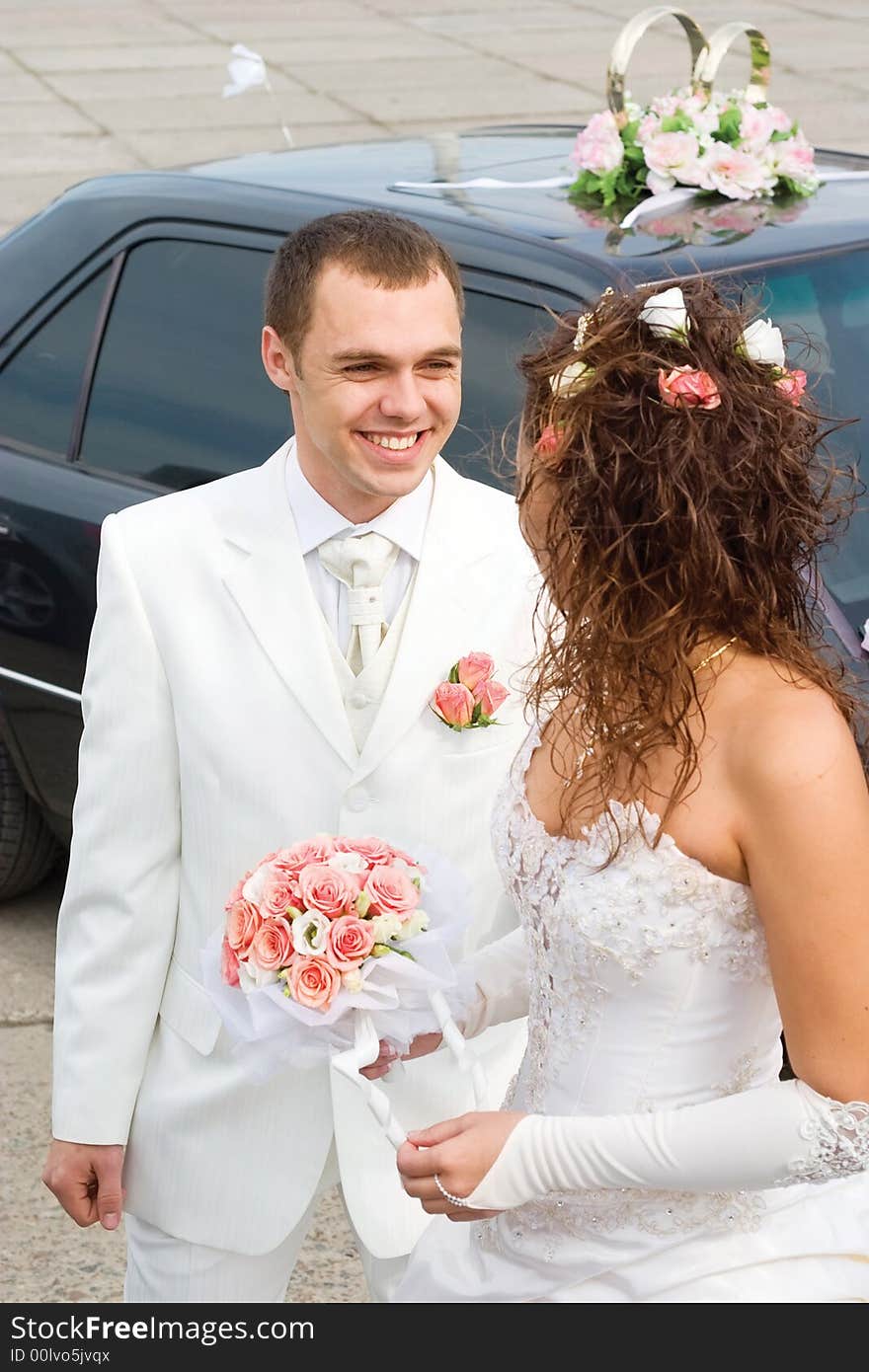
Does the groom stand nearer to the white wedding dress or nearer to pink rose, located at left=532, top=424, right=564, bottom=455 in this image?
the white wedding dress

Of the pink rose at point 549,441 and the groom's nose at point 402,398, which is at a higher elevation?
the pink rose at point 549,441

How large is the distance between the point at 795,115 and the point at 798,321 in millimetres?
10364

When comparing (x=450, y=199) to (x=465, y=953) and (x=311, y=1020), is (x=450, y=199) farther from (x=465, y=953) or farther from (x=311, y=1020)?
(x=311, y=1020)

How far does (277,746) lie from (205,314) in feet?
6.04

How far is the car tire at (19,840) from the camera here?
4918 millimetres

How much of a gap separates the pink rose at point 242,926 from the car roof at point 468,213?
1783mm

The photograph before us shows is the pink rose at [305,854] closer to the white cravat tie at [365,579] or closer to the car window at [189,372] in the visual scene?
A: the white cravat tie at [365,579]

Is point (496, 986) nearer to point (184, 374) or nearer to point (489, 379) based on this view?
point (489, 379)

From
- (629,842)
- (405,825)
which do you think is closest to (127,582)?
(405,825)

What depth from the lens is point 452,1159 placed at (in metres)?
2.20

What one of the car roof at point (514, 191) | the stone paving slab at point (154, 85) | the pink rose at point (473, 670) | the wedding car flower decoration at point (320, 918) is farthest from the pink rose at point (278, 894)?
the stone paving slab at point (154, 85)

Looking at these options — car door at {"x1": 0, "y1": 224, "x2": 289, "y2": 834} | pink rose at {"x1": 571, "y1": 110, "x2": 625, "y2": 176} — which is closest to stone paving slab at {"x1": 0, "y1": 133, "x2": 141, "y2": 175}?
car door at {"x1": 0, "y1": 224, "x2": 289, "y2": 834}

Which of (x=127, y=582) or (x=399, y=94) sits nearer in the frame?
(x=127, y=582)

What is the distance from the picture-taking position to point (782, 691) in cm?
208
